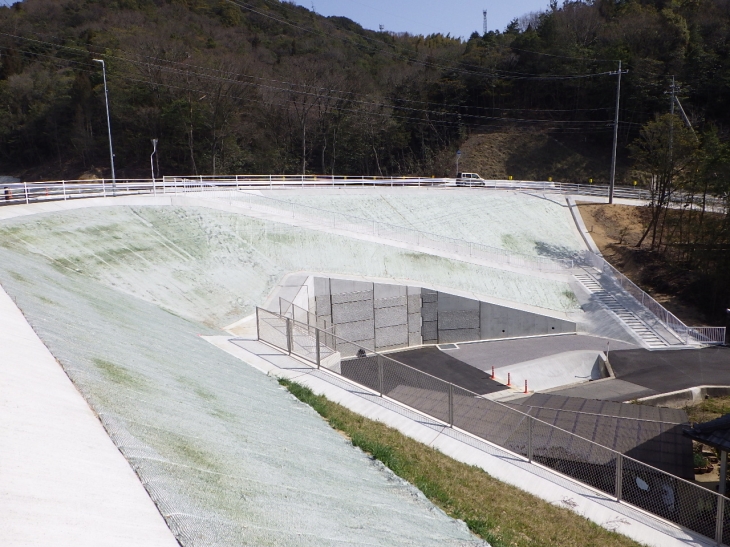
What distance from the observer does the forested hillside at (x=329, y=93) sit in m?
59.2

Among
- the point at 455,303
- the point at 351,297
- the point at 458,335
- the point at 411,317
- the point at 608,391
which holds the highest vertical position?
the point at 351,297

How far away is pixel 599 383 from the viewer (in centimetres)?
2106

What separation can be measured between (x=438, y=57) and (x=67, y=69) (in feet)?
157

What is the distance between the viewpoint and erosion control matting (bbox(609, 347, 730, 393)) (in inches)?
798

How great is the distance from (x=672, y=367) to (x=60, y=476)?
73.3 ft

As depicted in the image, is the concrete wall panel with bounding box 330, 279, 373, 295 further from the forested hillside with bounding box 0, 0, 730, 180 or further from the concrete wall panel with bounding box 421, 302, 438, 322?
the forested hillside with bounding box 0, 0, 730, 180

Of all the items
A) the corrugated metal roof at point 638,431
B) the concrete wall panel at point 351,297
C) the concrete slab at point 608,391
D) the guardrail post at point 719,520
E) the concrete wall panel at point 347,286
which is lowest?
the concrete slab at point 608,391

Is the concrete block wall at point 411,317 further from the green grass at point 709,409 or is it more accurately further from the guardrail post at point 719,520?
the guardrail post at point 719,520

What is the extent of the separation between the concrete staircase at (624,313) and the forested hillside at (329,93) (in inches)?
1262

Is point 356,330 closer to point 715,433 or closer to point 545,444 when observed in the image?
point 545,444

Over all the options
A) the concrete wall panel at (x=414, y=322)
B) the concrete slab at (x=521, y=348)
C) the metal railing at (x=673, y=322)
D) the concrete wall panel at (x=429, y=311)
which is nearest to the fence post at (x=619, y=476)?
the concrete slab at (x=521, y=348)

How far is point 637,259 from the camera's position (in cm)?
3422

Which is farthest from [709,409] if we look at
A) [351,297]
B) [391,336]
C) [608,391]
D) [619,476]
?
[351,297]

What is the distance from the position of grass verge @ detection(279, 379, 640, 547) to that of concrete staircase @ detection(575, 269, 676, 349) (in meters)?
17.7
